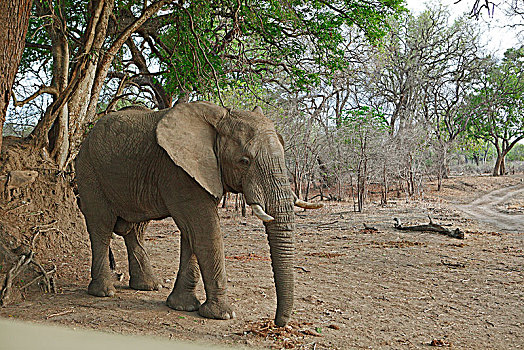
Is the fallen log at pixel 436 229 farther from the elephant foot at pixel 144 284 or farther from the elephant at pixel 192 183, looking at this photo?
the elephant foot at pixel 144 284

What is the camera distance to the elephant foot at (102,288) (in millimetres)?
5609

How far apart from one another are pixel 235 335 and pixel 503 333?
115 inches

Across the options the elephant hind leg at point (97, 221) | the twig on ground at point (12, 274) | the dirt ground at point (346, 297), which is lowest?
the dirt ground at point (346, 297)

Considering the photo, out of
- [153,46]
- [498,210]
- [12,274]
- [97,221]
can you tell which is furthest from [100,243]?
[498,210]

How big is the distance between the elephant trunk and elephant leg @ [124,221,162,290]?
2224 mm

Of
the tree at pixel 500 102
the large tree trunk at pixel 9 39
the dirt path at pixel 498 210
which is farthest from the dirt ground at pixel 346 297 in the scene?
the tree at pixel 500 102

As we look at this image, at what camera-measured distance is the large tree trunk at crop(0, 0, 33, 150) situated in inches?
168

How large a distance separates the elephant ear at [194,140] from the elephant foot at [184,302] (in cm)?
127

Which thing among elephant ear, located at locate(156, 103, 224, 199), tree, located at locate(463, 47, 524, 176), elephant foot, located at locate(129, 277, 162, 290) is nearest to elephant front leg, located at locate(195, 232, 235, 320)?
elephant ear, located at locate(156, 103, 224, 199)

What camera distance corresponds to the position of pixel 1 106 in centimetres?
436

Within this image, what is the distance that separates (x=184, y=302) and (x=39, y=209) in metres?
3.82

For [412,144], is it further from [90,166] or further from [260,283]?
[90,166]

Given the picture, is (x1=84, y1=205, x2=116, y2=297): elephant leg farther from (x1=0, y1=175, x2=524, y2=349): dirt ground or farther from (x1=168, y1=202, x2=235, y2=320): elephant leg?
(x1=168, y1=202, x2=235, y2=320): elephant leg

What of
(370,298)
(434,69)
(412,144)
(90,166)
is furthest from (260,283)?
(434,69)
